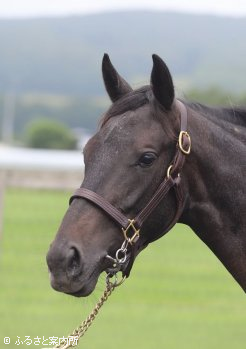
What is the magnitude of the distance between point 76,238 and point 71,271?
153mm

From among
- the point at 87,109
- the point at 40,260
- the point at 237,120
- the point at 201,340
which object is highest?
the point at 237,120

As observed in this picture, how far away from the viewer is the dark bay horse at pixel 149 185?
4316 mm

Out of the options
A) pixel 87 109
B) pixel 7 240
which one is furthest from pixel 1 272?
pixel 87 109

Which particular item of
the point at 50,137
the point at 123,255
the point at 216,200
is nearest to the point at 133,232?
the point at 123,255

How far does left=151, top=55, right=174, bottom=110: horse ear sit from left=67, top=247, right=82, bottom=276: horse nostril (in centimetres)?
90

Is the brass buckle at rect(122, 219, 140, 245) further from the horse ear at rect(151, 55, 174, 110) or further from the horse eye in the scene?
the horse ear at rect(151, 55, 174, 110)

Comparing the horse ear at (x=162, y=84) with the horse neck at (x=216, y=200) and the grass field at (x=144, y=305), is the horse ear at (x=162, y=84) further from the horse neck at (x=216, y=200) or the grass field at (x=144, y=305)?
the grass field at (x=144, y=305)

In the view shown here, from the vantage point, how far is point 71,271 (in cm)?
421

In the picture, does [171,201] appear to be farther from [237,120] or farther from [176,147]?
[237,120]

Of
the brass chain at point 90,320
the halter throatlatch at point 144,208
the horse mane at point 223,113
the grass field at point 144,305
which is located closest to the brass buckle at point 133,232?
the halter throatlatch at point 144,208

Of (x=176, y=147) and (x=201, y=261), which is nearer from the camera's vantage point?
(x=176, y=147)

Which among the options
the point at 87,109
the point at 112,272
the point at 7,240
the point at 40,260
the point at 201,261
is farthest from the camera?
the point at 87,109

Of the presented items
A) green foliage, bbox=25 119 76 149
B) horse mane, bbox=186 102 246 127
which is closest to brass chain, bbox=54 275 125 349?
horse mane, bbox=186 102 246 127

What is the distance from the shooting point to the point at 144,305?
11281 millimetres
